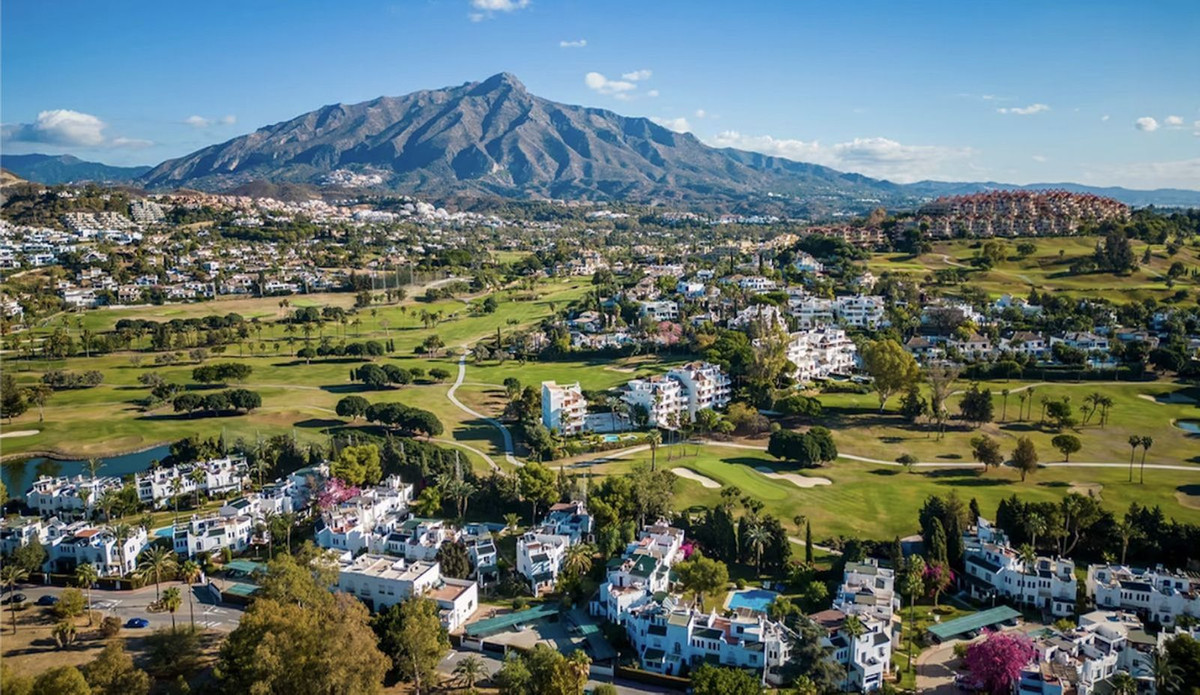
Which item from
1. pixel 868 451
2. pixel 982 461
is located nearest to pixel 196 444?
pixel 868 451

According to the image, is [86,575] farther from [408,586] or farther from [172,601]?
[408,586]

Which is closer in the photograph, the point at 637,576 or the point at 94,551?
the point at 637,576

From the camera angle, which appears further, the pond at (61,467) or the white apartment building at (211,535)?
the pond at (61,467)

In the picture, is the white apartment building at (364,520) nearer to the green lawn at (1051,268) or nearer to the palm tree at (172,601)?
the palm tree at (172,601)

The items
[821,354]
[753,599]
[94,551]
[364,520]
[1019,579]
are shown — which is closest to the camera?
[753,599]

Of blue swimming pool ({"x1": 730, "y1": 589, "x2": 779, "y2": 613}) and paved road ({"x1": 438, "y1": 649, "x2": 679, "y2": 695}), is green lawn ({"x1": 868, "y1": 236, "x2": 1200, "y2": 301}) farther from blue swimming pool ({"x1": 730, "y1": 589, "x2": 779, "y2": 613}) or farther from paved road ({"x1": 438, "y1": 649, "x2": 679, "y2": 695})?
paved road ({"x1": 438, "y1": 649, "x2": 679, "y2": 695})

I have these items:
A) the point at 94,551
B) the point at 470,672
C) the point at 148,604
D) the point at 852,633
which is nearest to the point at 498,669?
the point at 470,672


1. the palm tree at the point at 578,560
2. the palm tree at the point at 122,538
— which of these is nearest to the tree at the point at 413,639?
the palm tree at the point at 578,560

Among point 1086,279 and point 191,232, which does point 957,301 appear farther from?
point 191,232
